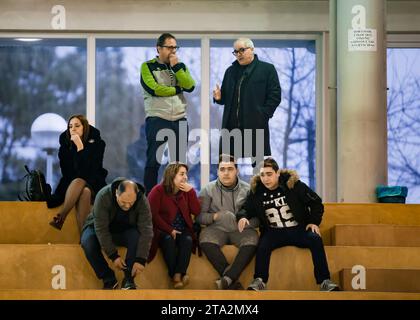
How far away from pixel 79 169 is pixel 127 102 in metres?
3.72

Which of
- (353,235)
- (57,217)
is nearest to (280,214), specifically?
(353,235)

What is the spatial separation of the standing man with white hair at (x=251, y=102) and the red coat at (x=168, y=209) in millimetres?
1348

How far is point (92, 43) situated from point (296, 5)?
259cm

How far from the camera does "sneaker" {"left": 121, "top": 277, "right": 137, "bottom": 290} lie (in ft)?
37.2

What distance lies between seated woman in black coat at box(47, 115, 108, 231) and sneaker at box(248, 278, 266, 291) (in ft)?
6.40

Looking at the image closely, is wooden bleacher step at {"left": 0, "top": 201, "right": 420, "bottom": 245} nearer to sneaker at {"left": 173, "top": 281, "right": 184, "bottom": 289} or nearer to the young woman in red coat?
the young woman in red coat

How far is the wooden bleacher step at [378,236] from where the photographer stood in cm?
1253

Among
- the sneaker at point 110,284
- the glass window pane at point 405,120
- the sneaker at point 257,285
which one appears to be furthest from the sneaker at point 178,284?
the glass window pane at point 405,120

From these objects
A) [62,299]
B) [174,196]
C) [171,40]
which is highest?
[171,40]

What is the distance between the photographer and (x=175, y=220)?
39.5 feet

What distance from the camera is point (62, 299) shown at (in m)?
11.1

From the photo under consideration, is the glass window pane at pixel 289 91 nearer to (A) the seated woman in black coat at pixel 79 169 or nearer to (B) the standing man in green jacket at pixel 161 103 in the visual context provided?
(B) the standing man in green jacket at pixel 161 103

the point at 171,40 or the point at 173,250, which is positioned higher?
the point at 171,40
